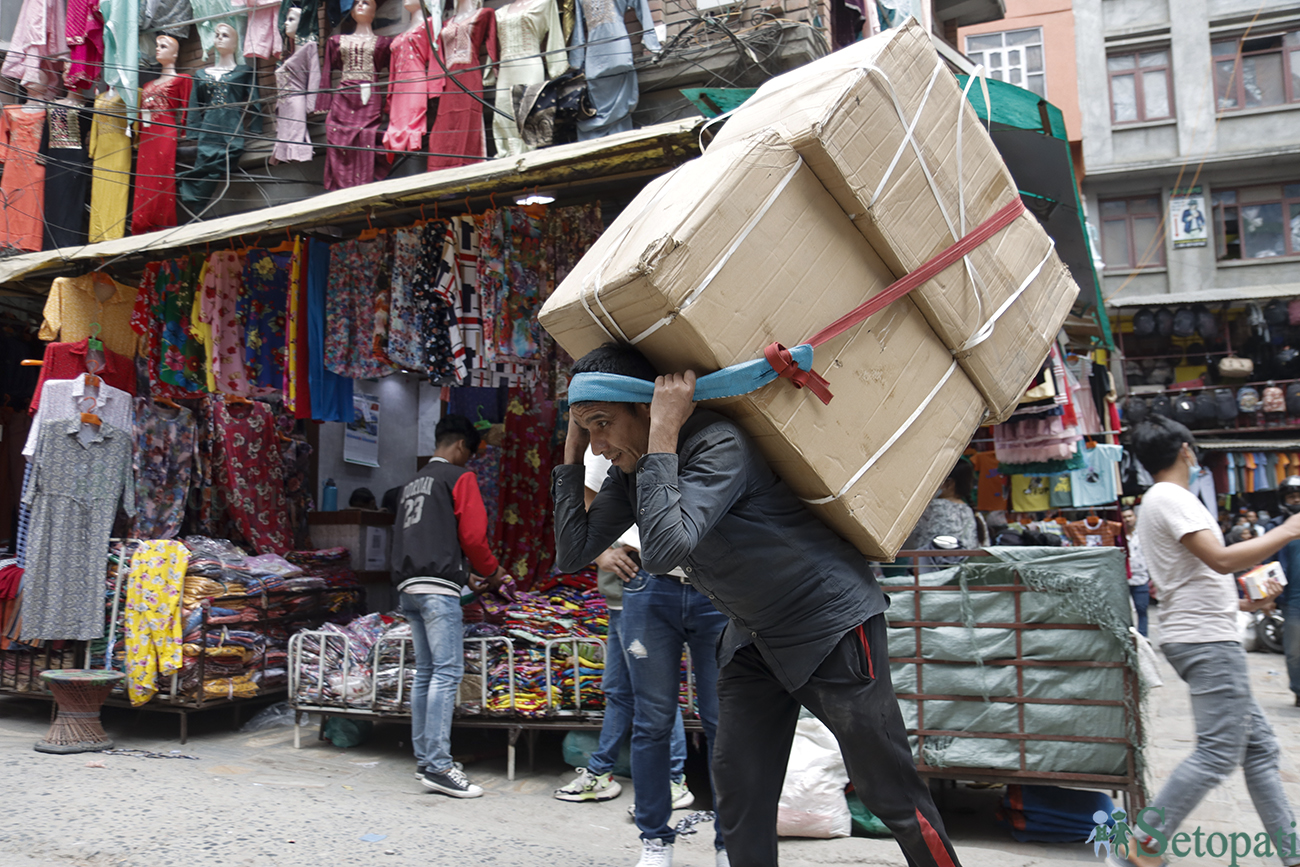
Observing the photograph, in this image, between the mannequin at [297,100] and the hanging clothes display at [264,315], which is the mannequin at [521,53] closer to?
the hanging clothes display at [264,315]

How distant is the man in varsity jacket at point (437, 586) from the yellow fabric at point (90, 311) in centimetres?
348

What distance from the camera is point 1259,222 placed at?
19859 millimetres

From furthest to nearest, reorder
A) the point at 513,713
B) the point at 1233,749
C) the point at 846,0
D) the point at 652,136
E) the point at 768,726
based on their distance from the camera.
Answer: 1. the point at 846,0
2. the point at 513,713
3. the point at 652,136
4. the point at 1233,749
5. the point at 768,726

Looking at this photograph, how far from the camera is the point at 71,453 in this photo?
21.5 feet

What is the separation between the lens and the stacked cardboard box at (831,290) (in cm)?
210

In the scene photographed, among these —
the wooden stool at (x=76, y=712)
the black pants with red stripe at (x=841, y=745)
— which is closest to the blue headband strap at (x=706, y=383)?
the black pants with red stripe at (x=841, y=745)

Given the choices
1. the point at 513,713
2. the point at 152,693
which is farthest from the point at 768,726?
the point at 152,693

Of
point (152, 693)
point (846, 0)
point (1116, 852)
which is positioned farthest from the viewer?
point (846, 0)

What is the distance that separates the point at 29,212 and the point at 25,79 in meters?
1.40

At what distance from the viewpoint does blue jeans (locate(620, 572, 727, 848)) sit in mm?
3604

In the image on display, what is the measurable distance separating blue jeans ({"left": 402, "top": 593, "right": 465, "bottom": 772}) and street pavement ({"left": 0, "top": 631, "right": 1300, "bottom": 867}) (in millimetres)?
278

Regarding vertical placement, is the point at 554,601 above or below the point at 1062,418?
below

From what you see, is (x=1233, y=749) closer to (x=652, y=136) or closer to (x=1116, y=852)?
(x=1116, y=852)

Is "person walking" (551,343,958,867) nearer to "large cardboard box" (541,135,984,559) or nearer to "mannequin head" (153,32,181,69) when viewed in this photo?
"large cardboard box" (541,135,984,559)
